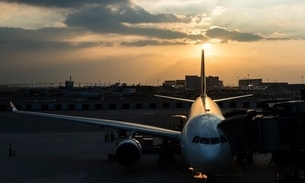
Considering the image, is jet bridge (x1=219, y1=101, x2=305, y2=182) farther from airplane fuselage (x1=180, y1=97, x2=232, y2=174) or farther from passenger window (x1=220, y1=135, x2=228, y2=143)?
airplane fuselage (x1=180, y1=97, x2=232, y2=174)

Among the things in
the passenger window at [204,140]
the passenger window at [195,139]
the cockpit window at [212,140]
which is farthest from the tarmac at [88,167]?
the passenger window at [204,140]

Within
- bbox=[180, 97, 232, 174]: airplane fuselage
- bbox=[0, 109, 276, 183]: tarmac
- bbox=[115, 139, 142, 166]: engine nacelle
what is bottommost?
bbox=[0, 109, 276, 183]: tarmac

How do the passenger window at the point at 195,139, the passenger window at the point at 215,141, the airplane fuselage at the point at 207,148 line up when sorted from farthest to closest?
the passenger window at the point at 195,139 < the passenger window at the point at 215,141 < the airplane fuselage at the point at 207,148

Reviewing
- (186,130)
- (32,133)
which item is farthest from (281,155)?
(32,133)

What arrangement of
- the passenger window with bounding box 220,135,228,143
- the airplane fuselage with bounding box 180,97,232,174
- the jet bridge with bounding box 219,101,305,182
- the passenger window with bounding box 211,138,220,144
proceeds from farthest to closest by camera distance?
1. the passenger window with bounding box 220,135,228,143
2. the jet bridge with bounding box 219,101,305,182
3. the passenger window with bounding box 211,138,220,144
4. the airplane fuselage with bounding box 180,97,232,174

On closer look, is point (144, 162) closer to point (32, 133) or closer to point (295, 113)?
point (295, 113)

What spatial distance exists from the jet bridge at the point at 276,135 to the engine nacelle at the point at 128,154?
603 cm

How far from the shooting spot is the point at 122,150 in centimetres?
2372

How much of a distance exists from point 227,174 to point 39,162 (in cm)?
1253

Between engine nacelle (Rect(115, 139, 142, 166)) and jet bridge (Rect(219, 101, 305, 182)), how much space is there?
6.03m

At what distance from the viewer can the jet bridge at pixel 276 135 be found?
18844mm

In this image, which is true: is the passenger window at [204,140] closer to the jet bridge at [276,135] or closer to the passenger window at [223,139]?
the passenger window at [223,139]

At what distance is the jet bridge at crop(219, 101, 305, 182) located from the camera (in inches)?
742

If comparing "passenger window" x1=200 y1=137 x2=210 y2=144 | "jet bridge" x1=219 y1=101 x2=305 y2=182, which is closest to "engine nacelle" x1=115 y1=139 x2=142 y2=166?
"passenger window" x1=200 y1=137 x2=210 y2=144
